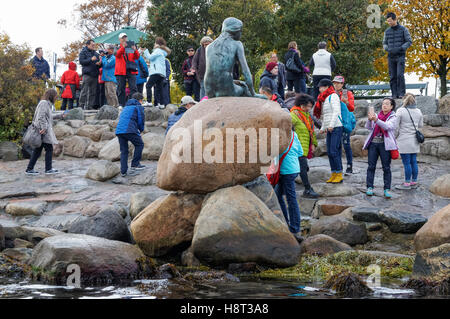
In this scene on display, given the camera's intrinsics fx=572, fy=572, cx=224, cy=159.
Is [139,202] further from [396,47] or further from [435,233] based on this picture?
[396,47]

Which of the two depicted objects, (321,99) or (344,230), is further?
(321,99)

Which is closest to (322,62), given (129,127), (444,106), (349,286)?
(444,106)

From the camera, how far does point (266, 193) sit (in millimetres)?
8117

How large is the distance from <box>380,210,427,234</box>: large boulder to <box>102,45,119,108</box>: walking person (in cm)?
993

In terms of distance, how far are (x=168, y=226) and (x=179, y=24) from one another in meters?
15.5

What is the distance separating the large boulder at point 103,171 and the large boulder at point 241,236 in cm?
478

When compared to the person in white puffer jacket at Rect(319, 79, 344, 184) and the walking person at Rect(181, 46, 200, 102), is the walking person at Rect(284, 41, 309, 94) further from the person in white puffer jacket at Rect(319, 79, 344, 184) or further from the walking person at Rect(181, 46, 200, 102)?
the person in white puffer jacket at Rect(319, 79, 344, 184)

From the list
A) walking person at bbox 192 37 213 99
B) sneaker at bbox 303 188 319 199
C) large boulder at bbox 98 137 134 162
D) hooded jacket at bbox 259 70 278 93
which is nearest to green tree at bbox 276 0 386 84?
walking person at bbox 192 37 213 99

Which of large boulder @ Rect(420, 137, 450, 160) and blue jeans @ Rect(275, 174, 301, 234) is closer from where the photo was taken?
blue jeans @ Rect(275, 174, 301, 234)

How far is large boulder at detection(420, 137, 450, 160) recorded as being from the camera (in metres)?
12.5

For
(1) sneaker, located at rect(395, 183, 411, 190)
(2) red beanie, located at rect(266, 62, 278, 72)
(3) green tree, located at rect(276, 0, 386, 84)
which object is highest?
(3) green tree, located at rect(276, 0, 386, 84)

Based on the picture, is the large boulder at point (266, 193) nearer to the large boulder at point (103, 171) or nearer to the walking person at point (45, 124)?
the large boulder at point (103, 171)
